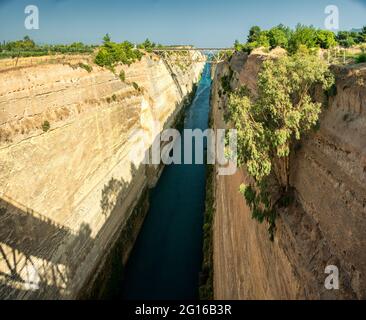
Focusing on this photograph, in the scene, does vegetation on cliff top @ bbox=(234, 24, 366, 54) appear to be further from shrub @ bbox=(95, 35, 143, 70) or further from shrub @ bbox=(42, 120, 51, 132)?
shrub @ bbox=(42, 120, 51, 132)

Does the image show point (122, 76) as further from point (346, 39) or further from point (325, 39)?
point (346, 39)

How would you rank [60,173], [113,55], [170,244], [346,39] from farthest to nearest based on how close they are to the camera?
[346,39]
[113,55]
[170,244]
[60,173]

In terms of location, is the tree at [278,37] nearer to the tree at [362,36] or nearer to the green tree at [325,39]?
the green tree at [325,39]

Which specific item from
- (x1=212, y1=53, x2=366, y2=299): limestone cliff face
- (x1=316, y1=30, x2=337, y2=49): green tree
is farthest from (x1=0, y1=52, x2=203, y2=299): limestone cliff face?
(x1=316, y1=30, x2=337, y2=49): green tree

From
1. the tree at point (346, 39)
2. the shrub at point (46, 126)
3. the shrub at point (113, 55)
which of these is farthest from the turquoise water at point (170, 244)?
the tree at point (346, 39)

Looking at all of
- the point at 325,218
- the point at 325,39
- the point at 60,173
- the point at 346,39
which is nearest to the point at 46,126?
the point at 60,173
